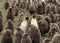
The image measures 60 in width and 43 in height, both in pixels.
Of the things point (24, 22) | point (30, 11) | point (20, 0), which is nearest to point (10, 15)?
point (24, 22)

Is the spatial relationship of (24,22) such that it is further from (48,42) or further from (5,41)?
(48,42)

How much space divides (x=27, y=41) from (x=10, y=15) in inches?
196

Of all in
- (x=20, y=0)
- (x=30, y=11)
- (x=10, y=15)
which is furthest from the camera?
(x=20, y=0)

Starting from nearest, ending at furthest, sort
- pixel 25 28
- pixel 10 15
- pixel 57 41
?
1. pixel 57 41
2. pixel 25 28
3. pixel 10 15

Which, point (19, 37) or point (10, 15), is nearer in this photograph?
point (19, 37)

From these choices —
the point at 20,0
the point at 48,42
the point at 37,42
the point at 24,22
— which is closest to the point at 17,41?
the point at 37,42

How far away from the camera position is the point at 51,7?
16031mm

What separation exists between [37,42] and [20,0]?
11.4 meters

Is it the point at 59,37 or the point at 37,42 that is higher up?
the point at 59,37

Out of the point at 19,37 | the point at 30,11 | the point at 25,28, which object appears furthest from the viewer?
the point at 30,11

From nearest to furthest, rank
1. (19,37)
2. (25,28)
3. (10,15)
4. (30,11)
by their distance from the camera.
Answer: (19,37), (25,28), (10,15), (30,11)

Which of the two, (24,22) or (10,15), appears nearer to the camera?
(24,22)

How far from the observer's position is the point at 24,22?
404 inches

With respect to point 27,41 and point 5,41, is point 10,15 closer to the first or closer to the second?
point 5,41
